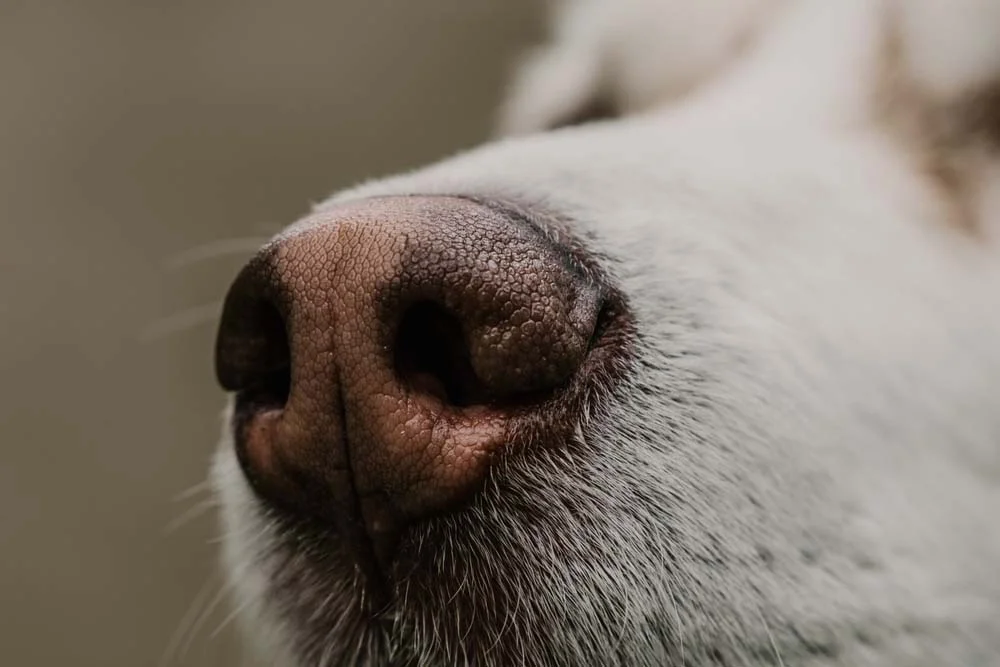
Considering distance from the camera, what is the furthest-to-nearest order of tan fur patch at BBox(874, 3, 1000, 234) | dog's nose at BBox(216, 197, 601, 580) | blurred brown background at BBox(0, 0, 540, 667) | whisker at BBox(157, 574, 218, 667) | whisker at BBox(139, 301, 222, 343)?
1. blurred brown background at BBox(0, 0, 540, 667)
2. whisker at BBox(139, 301, 222, 343)
3. whisker at BBox(157, 574, 218, 667)
4. tan fur patch at BBox(874, 3, 1000, 234)
5. dog's nose at BBox(216, 197, 601, 580)

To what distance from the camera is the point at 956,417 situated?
88cm

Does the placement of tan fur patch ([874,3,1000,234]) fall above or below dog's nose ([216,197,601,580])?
above

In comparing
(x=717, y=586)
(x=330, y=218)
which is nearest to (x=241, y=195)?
(x=330, y=218)

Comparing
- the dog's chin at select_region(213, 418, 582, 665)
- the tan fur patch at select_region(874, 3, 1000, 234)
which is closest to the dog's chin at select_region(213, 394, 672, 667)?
the dog's chin at select_region(213, 418, 582, 665)

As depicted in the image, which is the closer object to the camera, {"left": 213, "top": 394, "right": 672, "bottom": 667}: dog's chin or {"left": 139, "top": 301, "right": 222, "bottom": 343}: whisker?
{"left": 213, "top": 394, "right": 672, "bottom": 667}: dog's chin

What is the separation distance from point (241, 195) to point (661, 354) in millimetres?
1824

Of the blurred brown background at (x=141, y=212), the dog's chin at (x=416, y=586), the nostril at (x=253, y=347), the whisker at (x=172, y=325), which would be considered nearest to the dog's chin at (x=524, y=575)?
the dog's chin at (x=416, y=586)

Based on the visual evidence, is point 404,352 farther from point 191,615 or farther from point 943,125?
point 191,615

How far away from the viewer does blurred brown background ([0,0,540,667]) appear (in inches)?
91.0

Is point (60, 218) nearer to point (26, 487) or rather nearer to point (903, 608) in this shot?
point (26, 487)

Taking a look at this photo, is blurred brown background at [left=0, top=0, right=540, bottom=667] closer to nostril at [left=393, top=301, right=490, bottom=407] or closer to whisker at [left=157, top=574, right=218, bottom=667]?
whisker at [left=157, top=574, right=218, bottom=667]

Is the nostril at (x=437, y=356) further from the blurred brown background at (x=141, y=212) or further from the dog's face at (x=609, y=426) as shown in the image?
the blurred brown background at (x=141, y=212)

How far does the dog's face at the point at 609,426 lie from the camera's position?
69cm

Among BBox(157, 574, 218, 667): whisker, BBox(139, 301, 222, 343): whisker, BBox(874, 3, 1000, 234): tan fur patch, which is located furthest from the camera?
BBox(139, 301, 222, 343): whisker
